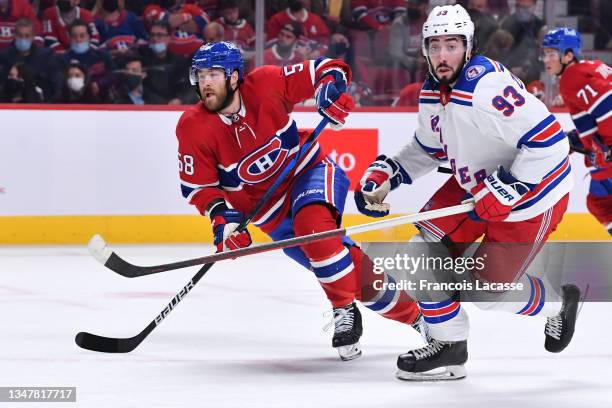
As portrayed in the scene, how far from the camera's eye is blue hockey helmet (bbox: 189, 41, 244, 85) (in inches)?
142

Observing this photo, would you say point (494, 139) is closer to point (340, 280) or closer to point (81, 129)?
point (340, 280)

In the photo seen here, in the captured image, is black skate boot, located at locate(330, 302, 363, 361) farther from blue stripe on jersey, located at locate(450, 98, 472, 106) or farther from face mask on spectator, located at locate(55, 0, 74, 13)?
face mask on spectator, located at locate(55, 0, 74, 13)

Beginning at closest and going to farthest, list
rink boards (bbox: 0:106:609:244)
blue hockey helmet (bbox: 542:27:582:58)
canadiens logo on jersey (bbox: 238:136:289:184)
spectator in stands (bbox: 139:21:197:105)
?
canadiens logo on jersey (bbox: 238:136:289:184)
blue hockey helmet (bbox: 542:27:582:58)
rink boards (bbox: 0:106:609:244)
spectator in stands (bbox: 139:21:197:105)

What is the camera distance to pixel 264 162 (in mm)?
3770

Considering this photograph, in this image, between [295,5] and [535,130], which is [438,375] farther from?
[295,5]

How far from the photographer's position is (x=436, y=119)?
329 cm

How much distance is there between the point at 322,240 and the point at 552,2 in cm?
392

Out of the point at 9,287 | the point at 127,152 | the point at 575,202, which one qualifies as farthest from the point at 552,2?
the point at 9,287

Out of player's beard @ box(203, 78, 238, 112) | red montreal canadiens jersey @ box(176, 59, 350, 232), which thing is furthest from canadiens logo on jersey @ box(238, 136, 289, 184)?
player's beard @ box(203, 78, 238, 112)

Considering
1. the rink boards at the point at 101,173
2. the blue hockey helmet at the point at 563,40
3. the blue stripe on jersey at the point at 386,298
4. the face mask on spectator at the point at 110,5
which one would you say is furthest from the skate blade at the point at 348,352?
the face mask on spectator at the point at 110,5

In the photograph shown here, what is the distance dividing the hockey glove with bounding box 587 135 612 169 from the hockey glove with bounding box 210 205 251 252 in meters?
2.05

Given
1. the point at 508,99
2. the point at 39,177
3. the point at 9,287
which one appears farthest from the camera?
the point at 39,177

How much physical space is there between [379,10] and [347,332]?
145 inches

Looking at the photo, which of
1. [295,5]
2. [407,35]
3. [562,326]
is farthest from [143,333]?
[407,35]
